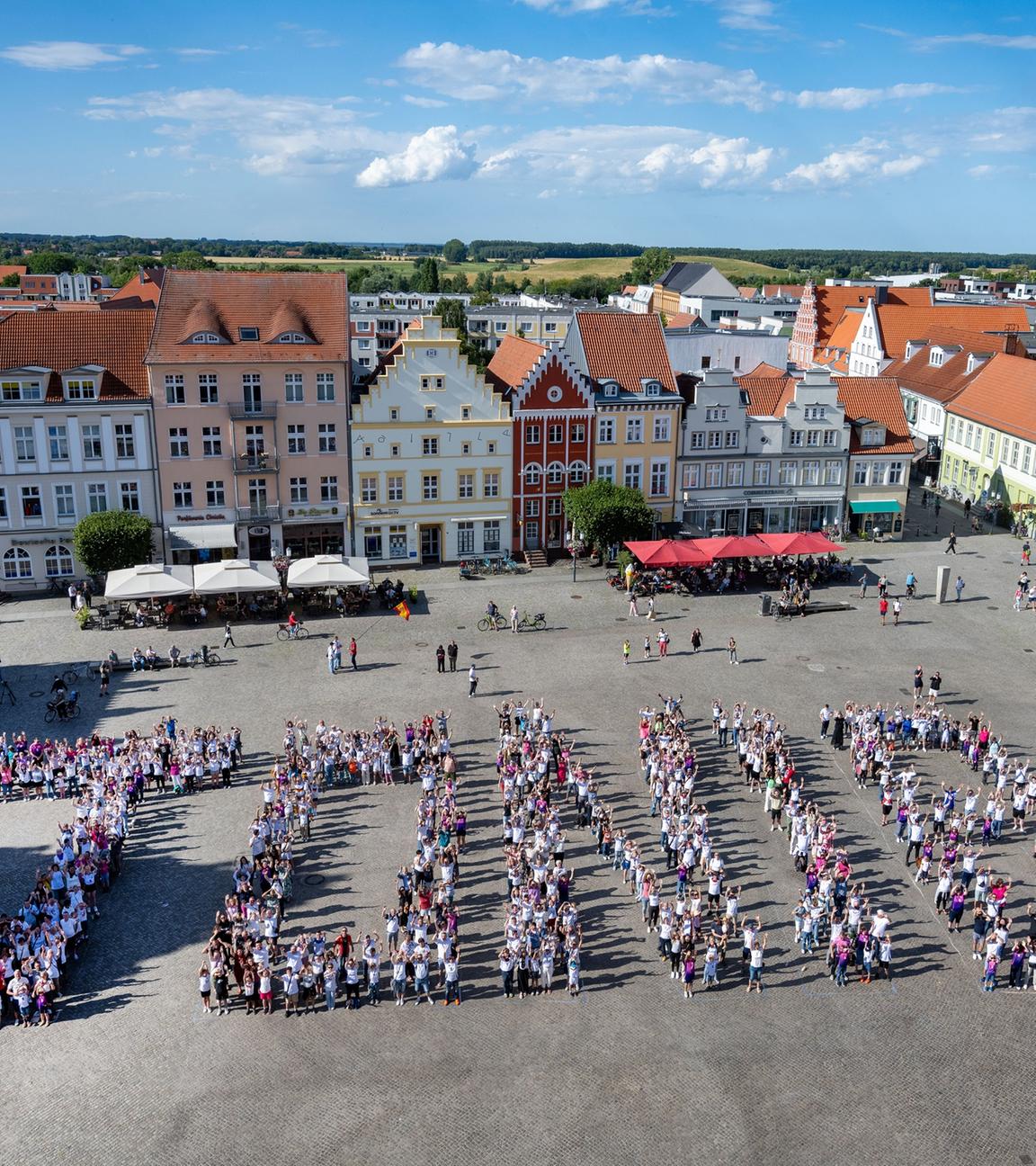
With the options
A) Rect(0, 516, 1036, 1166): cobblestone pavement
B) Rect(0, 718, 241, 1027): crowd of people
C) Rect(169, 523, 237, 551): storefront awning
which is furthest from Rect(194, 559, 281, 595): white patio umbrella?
Rect(0, 718, 241, 1027): crowd of people

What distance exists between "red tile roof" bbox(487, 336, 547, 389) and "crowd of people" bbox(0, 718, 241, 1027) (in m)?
30.1

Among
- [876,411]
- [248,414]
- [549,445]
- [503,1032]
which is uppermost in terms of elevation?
[248,414]

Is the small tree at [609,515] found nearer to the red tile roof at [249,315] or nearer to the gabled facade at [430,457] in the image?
the gabled facade at [430,457]

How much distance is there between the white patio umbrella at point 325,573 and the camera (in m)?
49.8

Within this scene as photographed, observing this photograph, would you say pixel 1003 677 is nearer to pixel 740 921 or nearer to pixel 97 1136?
pixel 740 921

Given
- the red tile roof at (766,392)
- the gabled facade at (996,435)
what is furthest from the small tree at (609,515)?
the gabled facade at (996,435)

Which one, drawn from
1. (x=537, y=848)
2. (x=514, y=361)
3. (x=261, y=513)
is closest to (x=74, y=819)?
(x=537, y=848)

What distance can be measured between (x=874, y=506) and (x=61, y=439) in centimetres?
4467

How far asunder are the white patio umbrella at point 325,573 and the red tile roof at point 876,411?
31.3 meters

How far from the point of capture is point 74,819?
32.4m

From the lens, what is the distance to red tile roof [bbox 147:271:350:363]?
55.1 m

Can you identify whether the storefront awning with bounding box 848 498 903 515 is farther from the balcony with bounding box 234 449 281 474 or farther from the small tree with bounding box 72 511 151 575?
the small tree with bounding box 72 511 151 575

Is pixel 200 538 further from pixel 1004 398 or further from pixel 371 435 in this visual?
pixel 1004 398

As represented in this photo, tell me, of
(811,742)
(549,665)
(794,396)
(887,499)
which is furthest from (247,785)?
(887,499)
